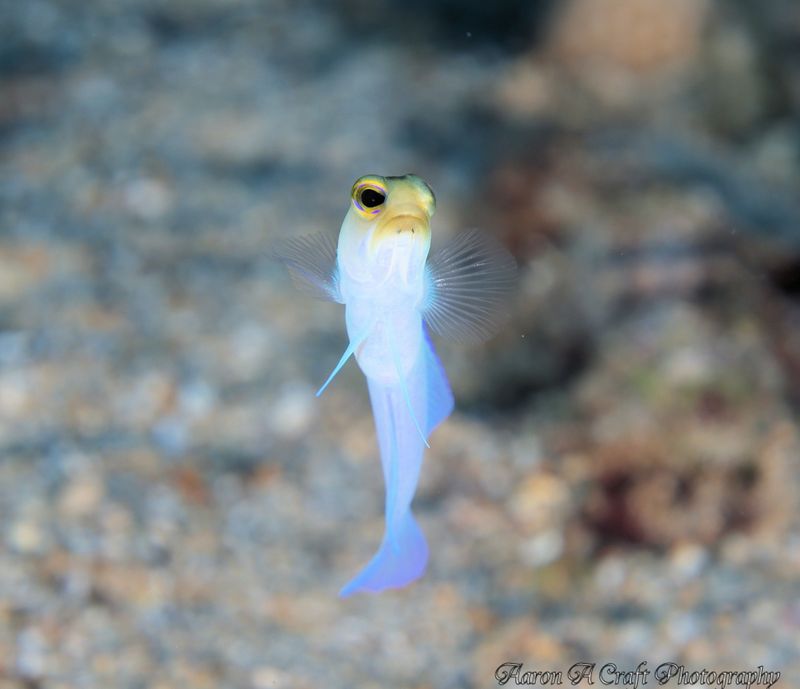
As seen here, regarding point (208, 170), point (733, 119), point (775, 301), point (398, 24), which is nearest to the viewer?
point (775, 301)

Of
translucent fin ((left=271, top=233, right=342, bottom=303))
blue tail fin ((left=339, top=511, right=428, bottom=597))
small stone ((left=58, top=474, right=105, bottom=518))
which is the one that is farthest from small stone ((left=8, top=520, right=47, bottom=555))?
translucent fin ((left=271, top=233, right=342, bottom=303))

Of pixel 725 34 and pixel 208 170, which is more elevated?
pixel 725 34

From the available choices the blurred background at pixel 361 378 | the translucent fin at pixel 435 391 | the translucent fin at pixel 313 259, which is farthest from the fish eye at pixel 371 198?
the blurred background at pixel 361 378

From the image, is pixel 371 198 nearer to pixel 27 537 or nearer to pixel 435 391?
pixel 435 391

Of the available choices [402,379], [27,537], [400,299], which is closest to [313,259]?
[400,299]

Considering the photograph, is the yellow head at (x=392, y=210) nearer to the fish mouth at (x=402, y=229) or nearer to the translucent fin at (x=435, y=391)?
the fish mouth at (x=402, y=229)

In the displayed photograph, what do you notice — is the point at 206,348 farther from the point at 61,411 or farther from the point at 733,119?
the point at 733,119

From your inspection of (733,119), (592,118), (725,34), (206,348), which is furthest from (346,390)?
Answer: (725,34)

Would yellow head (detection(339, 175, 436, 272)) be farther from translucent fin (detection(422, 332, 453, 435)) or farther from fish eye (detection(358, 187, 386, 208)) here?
translucent fin (detection(422, 332, 453, 435))
